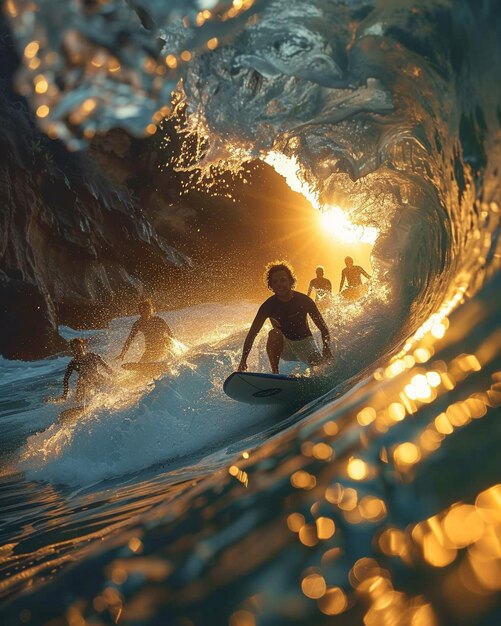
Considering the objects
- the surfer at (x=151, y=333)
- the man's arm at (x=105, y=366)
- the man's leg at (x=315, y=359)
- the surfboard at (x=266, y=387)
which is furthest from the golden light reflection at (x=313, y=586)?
the surfer at (x=151, y=333)

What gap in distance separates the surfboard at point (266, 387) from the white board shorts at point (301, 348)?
1.02 meters

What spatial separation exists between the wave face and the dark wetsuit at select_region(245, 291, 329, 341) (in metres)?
0.55

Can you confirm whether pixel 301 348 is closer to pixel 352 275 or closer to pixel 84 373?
pixel 84 373

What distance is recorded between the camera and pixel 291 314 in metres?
5.55

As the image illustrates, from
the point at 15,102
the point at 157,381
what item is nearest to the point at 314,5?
the point at 157,381

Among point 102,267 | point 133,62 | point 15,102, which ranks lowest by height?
point 133,62

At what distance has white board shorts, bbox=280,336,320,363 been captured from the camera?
5.56 m

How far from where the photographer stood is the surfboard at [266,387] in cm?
445

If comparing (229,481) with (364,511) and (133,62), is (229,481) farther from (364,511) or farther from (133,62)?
(133,62)

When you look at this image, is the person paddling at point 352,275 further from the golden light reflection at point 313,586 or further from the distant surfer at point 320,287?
the golden light reflection at point 313,586

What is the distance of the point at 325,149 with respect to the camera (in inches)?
234

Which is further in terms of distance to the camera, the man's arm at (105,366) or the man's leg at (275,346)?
the man's arm at (105,366)

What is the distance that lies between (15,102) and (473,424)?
917 inches

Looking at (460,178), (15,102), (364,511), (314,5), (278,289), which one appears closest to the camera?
(364,511)
